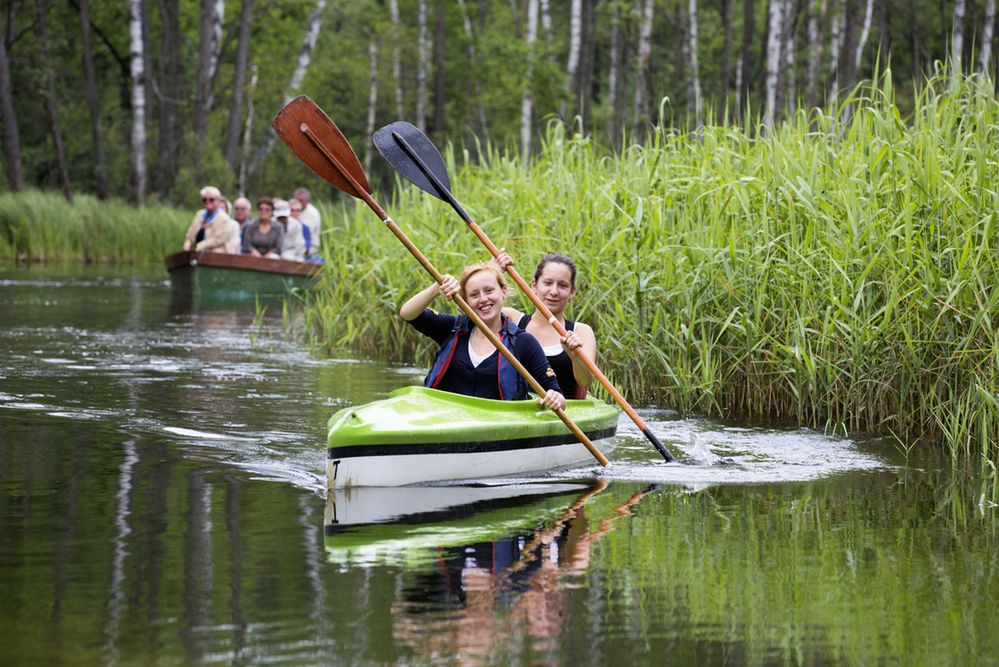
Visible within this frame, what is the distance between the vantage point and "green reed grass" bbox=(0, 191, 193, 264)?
21.2 m

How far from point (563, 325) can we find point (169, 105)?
22.6 meters

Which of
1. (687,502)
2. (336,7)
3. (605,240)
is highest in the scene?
(336,7)

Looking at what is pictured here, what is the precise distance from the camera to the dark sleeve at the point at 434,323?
21.2ft

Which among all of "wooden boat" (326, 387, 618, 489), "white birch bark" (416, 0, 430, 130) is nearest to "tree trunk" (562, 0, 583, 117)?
"white birch bark" (416, 0, 430, 130)

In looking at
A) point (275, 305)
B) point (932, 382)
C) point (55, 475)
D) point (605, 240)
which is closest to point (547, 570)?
point (55, 475)

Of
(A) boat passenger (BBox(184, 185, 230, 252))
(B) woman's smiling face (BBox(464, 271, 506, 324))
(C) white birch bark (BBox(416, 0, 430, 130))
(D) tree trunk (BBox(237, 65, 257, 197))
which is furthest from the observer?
(C) white birch bark (BBox(416, 0, 430, 130))

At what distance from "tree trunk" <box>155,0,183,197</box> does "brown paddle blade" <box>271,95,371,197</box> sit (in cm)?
2003

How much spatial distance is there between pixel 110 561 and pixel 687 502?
247cm

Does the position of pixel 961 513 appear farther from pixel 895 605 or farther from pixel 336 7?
pixel 336 7

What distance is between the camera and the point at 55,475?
5.97 meters

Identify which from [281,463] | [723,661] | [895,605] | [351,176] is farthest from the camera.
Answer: [351,176]

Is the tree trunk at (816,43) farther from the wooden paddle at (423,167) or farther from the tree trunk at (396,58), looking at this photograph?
the wooden paddle at (423,167)

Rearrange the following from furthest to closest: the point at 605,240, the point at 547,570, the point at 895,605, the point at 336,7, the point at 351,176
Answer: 1. the point at 336,7
2. the point at 605,240
3. the point at 351,176
4. the point at 547,570
5. the point at 895,605

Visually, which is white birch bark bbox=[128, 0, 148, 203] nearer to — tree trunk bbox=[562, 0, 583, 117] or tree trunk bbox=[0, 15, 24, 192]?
tree trunk bbox=[0, 15, 24, 192]
